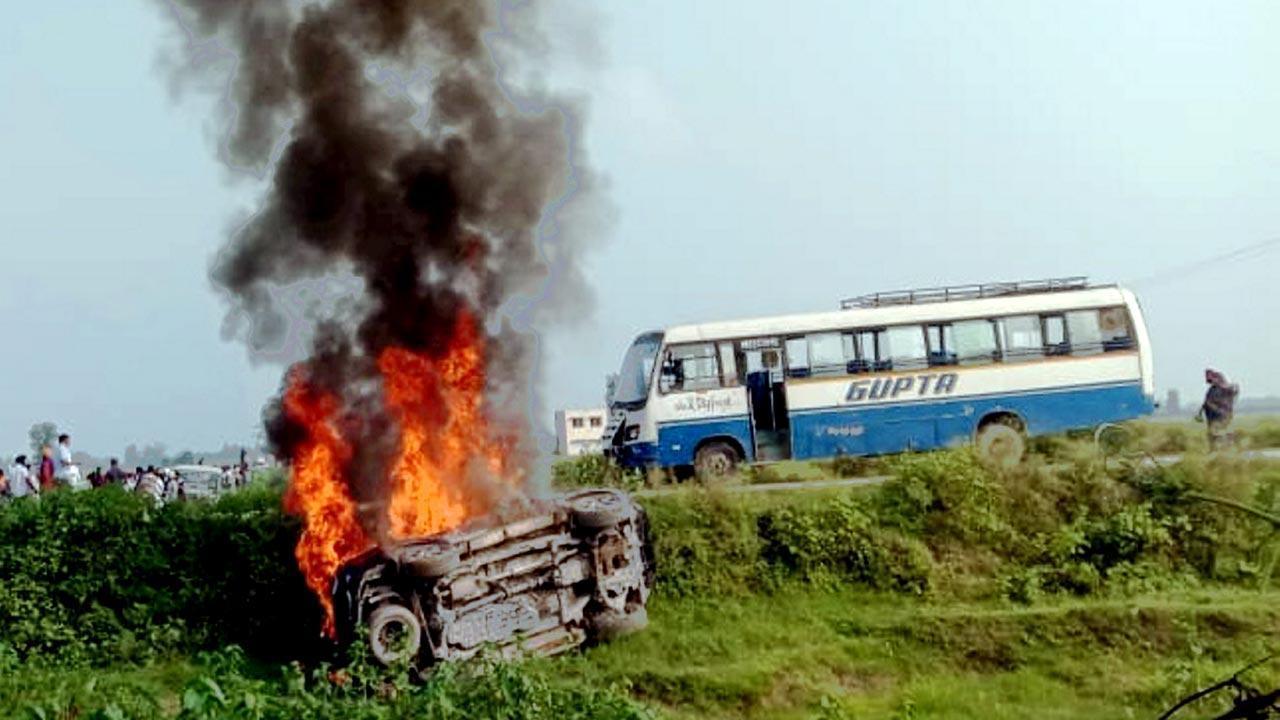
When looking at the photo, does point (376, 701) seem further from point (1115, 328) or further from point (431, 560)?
point (1115, 328)

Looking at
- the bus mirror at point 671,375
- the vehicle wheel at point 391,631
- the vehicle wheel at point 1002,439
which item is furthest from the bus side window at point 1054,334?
the vehicle wheel at point 391,631

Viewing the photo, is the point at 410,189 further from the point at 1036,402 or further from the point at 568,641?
the point at 1036,402

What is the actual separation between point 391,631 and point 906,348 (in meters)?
12.1

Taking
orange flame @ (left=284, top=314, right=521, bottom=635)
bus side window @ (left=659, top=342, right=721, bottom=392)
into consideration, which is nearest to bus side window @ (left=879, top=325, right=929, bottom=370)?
bus side window @ (left=659, top=342, right=721, bottom=392)

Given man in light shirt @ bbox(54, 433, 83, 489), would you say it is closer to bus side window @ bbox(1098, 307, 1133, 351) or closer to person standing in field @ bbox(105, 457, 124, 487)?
person standing in field @ bbox(105, 457, 124, 487)

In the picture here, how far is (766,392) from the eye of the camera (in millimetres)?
23234

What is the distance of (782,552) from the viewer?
1822 cm

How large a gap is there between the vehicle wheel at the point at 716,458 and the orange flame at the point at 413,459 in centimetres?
580

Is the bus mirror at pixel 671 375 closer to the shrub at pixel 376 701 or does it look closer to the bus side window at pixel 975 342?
the bus side window at pixel 975 342

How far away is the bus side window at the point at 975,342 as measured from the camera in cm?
2333

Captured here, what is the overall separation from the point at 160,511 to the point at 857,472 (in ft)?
38.3

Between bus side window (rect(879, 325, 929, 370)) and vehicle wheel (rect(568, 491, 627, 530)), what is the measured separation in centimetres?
869

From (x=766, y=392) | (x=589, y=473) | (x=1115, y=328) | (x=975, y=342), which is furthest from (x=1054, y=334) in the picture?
(x=589, y=473)

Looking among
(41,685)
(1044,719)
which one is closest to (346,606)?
(41,685)
